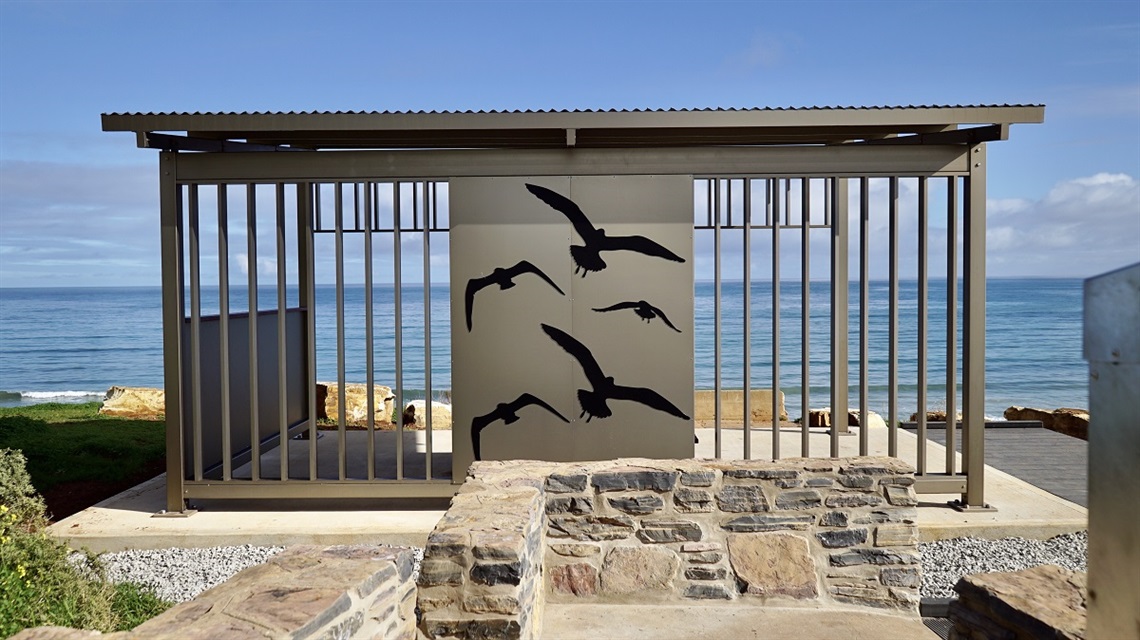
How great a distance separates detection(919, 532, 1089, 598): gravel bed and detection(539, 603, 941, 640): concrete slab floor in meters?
1.11

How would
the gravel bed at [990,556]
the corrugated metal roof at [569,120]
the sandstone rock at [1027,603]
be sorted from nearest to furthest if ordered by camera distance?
the sandstone rock at [1027,603] → the gravel bed at [990,556] → the corrugated metal roof at [569,120]

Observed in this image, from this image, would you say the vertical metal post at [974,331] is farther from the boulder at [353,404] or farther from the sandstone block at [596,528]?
the boulder at [353,404]

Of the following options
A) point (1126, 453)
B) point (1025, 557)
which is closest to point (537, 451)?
point (1025, 557)

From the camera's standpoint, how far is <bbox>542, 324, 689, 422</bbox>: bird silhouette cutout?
685 cm

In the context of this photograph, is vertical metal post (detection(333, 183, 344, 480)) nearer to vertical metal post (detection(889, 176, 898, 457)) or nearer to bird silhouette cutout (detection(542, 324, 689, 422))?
bird silhouette cutout (detection(542, 324, 689, 422))

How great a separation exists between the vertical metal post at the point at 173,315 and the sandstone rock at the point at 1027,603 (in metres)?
5.62

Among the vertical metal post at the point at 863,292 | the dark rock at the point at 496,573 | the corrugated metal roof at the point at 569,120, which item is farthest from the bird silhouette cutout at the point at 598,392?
the dark rock at the point at 496,573

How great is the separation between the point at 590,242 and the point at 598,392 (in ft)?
3.66

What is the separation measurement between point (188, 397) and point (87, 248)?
55820 mm

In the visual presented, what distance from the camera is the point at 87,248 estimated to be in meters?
56.0

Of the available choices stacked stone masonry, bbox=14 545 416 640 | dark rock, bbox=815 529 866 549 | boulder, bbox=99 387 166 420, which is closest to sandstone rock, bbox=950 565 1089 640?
dark rock, bbox=815 529 866 549

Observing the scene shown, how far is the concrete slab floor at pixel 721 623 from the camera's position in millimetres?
4348

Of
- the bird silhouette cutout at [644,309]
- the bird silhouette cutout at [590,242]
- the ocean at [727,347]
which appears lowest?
the ocean at [727,347]

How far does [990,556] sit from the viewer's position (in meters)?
6.01
